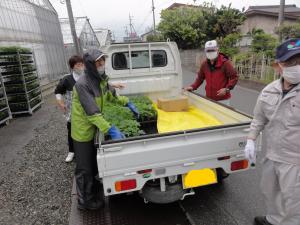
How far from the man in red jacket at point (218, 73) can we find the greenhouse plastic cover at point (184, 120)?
0.52 m

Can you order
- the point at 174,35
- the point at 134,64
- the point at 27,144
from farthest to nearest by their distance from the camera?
the point at 174,35 < the point at 27,144 < the point at 134,64

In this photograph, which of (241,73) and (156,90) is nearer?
(156,90)

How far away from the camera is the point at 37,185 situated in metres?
4.16

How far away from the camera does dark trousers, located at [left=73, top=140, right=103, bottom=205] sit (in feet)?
Result: 10.5

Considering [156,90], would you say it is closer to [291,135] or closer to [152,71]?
[152,71]

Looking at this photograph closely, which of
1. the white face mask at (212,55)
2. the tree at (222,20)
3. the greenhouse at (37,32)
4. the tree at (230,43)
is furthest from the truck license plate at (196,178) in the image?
the tree at (222,20)

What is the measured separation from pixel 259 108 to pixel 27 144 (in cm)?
546

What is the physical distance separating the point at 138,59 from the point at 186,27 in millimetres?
20712

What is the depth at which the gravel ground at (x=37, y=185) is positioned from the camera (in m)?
3.40

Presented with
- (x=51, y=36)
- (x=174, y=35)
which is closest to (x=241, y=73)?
(x=51, y=36)

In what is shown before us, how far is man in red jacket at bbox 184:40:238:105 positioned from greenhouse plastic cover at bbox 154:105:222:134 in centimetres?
52

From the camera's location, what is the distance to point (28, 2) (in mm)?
11977

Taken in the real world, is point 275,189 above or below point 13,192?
above

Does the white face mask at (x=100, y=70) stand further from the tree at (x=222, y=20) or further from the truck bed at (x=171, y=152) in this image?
the tree at (x=222, y=20)
